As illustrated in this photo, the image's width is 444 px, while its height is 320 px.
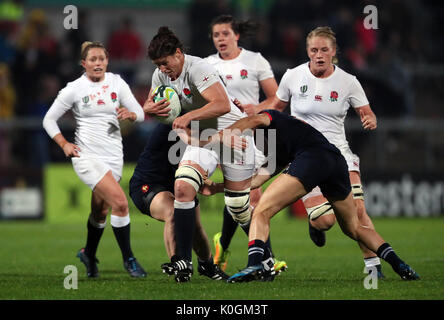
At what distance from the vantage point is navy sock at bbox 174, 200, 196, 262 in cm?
761

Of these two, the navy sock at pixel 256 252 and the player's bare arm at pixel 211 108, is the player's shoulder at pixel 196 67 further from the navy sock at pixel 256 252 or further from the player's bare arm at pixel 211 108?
the navy sock at pixel 256 252

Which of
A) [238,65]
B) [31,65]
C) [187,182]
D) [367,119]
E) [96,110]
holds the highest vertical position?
[31,65]

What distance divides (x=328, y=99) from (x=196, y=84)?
5.30 feet

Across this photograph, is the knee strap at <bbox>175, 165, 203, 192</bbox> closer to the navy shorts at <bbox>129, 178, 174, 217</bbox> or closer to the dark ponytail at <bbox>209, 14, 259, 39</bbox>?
the navy shorts at <bbox>129, 178, 174, 217</bbox>

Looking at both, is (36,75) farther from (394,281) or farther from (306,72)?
(394,281)

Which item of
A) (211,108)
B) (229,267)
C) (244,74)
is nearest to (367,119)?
(211,108)

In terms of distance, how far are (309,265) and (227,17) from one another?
2880 millimetres

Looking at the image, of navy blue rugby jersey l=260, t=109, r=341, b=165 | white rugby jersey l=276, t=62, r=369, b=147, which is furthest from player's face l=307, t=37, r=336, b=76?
navy blue rugby jersey l=260, t=109, r=341, b=165

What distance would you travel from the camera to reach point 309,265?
382 inches

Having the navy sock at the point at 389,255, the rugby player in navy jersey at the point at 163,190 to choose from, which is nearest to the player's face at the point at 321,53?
the rugby player in navy jersey at the point at 163,190

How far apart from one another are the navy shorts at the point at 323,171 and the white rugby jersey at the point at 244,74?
8.38 feet

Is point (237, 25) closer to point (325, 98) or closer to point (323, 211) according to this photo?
point (325, 98)

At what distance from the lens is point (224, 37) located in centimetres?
983
